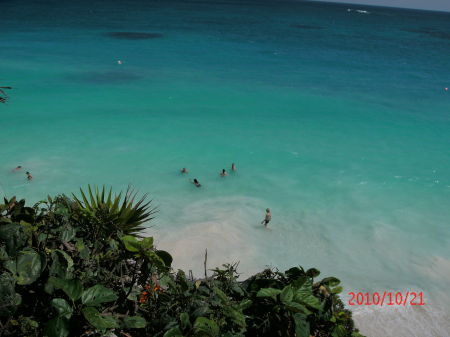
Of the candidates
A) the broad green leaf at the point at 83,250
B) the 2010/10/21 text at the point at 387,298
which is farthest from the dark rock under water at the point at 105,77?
the broad green leaf at the point at 83,250

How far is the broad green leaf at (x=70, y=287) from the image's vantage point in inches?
114

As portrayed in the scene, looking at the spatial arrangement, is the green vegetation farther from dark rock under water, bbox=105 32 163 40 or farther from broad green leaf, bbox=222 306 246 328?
dark rock under water, bbox=105 32 163 40

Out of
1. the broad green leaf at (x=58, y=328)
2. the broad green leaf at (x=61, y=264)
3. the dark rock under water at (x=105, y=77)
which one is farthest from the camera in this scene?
the dark rock under water at (x=105, y=77)

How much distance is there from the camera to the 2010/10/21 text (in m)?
9.02

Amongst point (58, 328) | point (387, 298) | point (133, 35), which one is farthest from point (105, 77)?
point (58, 328)

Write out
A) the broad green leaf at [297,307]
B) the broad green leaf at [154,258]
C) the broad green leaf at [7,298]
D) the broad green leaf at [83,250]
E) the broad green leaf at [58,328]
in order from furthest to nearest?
the broad green leaf at [83,250] → the broad green leaf at [154,258] → the broad green leaf at [297,307] → the broad green leaf at [7,298] → the broad green leaf at [58,328]

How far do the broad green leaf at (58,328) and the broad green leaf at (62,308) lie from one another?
3cm

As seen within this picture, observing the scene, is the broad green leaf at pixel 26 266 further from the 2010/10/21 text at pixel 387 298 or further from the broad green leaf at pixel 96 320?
the 2010/10/21 text at pixel 387 298

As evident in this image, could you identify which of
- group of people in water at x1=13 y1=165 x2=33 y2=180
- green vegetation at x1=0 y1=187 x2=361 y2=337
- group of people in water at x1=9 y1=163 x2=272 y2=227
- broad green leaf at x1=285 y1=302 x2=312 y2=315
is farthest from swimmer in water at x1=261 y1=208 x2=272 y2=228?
broad green leaf at x1=285 y1=302 x2=312 y2=315

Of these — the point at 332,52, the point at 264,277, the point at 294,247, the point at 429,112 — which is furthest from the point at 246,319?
the point at 332,52

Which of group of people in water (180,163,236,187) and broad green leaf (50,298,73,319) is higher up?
broad green leaf (50,298,73,319)

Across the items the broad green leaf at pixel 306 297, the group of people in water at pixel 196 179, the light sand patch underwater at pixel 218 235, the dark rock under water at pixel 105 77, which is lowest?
the light sand patch underwater at pixel 218 235

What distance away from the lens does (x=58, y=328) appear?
2.73m

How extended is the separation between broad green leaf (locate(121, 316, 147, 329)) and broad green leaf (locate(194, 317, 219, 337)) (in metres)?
0.53
